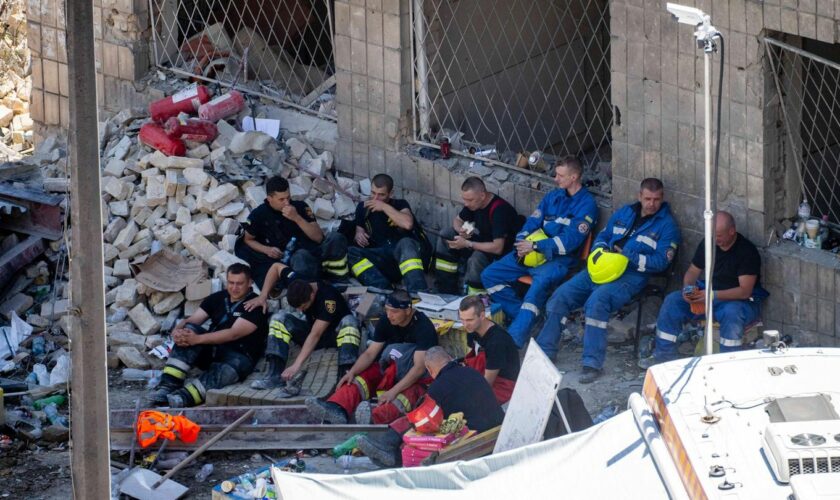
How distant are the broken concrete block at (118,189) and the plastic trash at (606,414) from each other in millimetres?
5117

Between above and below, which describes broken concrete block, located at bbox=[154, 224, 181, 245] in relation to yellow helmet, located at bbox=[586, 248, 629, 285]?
below

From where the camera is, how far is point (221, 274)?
13883 millimetres

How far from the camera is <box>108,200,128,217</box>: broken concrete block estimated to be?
47.9 ft

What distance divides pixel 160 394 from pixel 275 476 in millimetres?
3274

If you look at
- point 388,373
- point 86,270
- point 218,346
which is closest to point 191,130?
point 218,346

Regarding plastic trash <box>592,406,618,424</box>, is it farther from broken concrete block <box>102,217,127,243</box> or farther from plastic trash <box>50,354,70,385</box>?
broken concrete block <box>102,217,127,243</box>

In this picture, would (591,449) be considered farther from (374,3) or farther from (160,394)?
(374,3)

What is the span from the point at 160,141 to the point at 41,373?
2474 millimetres

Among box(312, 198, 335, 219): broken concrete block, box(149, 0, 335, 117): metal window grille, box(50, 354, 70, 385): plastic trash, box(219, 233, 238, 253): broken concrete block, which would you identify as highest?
box(149, 0, 335, 117): metal window grille

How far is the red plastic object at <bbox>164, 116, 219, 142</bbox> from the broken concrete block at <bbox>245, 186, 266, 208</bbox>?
0.84 meters

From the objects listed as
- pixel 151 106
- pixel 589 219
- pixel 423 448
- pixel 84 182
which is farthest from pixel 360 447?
pixel 151 106

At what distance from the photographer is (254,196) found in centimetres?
1424

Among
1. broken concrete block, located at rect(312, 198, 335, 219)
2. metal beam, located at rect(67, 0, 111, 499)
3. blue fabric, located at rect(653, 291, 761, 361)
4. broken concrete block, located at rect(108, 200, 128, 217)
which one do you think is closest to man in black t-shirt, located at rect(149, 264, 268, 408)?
broken concrete block, located at rect(312, 198, 335, 219)

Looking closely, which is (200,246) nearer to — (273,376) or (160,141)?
(160,141)
